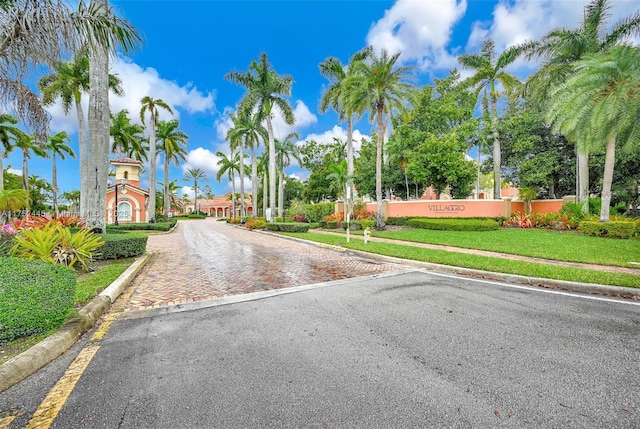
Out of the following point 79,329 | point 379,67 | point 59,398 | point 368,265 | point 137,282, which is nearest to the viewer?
point 59,398

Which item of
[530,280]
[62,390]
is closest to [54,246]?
[62,390]

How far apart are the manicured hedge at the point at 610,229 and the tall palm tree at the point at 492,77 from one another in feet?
35.1

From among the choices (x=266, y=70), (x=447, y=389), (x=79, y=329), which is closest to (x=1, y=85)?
(x=79, y=329)

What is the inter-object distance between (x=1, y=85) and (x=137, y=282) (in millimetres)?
5027

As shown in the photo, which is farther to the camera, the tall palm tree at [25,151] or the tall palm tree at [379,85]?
the tall palm tree at [25,151]

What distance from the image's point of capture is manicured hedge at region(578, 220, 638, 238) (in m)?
13.0

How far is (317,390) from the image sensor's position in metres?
2.54

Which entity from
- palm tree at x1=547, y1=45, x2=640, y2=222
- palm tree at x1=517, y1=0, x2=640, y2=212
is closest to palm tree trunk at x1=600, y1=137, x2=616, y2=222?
palm tree at x1=547, y1=45, x2=640, y2=222

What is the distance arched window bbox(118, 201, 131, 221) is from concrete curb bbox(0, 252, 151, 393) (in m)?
40.2

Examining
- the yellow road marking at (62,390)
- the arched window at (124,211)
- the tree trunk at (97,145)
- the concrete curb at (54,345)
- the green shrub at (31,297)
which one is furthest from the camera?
the arched window at (124,211)

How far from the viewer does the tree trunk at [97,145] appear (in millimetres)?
10148

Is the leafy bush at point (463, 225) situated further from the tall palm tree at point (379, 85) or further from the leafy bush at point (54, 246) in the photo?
the leafy bush at point (54, 246)

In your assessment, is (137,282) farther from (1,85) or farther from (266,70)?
(266,70)

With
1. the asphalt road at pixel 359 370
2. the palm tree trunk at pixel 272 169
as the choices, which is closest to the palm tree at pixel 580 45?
the asphalt road at pixel 359 370
